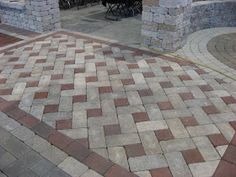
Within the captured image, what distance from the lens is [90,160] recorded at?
10.00ft

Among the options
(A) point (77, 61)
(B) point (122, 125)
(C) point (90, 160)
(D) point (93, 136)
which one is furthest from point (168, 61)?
(C) point (90, 160)

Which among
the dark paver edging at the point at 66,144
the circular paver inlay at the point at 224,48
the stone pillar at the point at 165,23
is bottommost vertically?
the dark paver edging at the point at 66,144

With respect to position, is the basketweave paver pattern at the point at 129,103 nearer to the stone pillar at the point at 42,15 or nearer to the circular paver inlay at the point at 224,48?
the circular paver inlay at the point at 224,48

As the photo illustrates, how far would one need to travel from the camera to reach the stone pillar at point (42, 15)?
279 inches

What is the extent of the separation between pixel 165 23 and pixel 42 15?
3.33 meters

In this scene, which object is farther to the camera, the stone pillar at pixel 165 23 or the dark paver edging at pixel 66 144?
the stone pillar at pixel 165 23

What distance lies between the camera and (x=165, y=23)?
5.70 meters

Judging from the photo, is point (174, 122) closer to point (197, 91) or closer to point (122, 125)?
point (122, 125)

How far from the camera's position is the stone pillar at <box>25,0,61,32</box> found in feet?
23.2

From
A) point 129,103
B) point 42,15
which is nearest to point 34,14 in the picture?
point 42,15

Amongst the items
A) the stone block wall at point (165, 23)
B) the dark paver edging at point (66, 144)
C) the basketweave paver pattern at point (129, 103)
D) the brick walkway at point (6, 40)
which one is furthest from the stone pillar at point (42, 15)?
the dark paver edging at point (66, 144)

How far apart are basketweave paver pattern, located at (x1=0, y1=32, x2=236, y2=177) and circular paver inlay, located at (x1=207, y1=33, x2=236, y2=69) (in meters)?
0.79

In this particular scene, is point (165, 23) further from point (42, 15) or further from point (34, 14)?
point (34, 14)

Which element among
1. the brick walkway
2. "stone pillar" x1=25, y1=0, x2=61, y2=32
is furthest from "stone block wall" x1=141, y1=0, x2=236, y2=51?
the brick walkway
